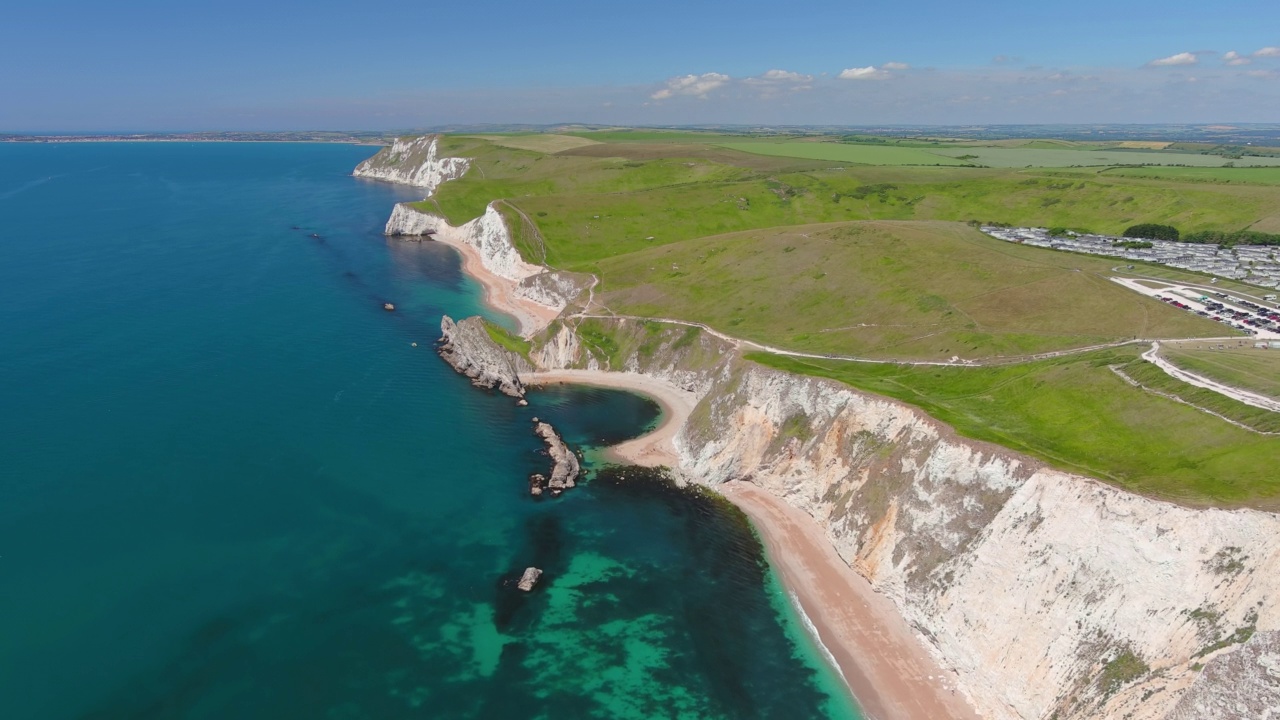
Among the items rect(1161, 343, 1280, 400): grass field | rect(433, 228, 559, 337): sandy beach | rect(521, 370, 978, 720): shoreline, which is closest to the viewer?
rect(521, 370, 978, 720): shoreline

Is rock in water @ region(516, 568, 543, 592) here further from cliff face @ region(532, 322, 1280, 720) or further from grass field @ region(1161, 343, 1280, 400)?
grass field @ region(1161, 343, 1280, 400)

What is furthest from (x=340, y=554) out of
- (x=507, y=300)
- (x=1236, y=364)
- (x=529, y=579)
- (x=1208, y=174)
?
(x=1208, y=174)

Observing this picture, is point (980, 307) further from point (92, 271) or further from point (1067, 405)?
point (92, 271)

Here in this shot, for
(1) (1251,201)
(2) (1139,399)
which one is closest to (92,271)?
(2) (1139,399)

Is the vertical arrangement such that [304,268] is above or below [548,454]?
above

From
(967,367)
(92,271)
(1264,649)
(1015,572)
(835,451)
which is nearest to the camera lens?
(1264,649)

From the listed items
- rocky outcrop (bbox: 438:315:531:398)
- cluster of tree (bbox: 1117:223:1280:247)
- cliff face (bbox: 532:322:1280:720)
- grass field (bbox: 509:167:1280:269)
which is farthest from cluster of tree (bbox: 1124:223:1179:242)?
rocky outcrop (bbox: 438:315:531:398)

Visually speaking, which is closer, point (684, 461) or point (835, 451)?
point (835, 451)
